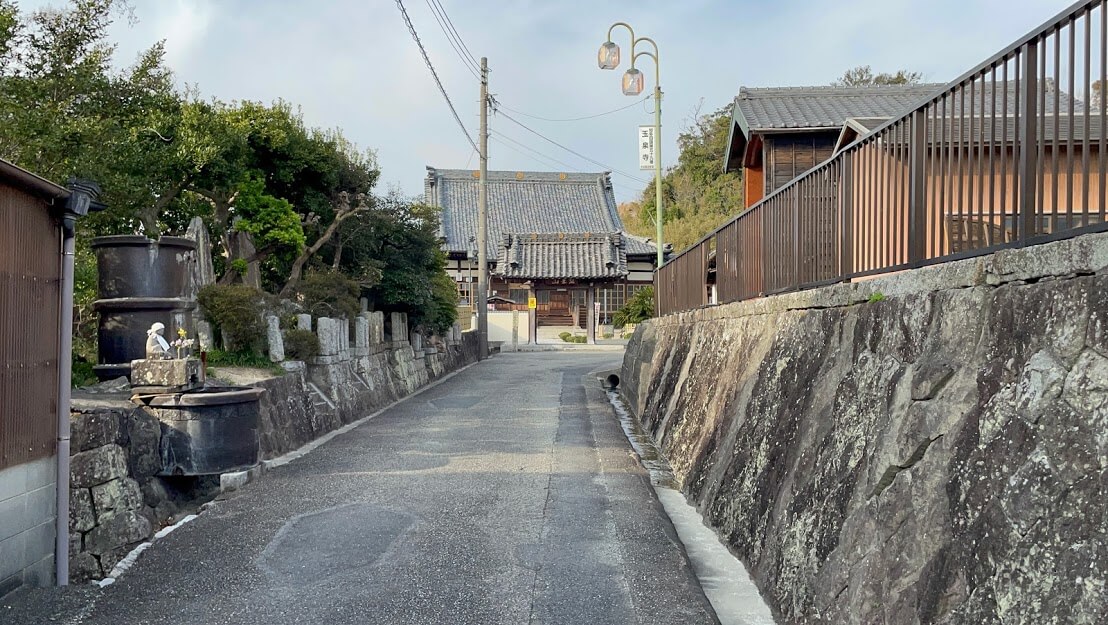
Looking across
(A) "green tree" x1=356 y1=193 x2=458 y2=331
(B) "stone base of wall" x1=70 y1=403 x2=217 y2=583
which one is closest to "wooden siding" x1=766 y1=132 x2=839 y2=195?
(A) "green tree" x1=356 y1=193 x2=458 y2=331

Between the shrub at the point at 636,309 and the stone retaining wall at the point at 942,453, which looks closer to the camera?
the stone retaining wall at the point at 942,453

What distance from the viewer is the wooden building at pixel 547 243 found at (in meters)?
36.9

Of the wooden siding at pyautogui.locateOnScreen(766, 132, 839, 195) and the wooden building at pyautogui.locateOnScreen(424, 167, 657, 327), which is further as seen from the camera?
the wooden building at pyautogui.locateOnScreen(424, 167, 657, 327)

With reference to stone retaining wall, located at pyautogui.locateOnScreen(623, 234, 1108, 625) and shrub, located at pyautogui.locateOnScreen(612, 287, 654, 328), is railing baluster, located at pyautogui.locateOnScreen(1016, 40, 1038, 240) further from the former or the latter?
shrub, located at pyautogui.locateOnScreen(612, 287, 654, 328)

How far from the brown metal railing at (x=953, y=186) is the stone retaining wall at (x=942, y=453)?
26 cm

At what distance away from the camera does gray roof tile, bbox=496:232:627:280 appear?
36.4 meters

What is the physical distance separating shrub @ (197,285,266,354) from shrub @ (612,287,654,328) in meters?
26.6

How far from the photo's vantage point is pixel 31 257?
17.8 ft

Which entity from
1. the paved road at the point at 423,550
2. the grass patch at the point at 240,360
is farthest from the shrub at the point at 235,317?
the paved road at the point at 423,550

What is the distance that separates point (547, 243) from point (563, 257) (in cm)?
126

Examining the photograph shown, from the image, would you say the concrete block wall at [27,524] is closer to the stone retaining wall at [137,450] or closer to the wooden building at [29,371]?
the wooden building at [29,371]

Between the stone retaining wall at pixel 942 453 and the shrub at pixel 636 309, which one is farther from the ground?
the shrub at pixel 636 309

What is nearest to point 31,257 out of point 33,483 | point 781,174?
point 33,483

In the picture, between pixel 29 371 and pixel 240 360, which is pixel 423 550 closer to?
pixel 29 371
